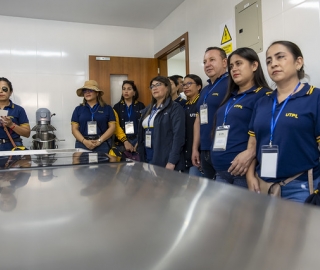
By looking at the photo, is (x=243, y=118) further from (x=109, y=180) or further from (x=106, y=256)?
(x=106, y=256)

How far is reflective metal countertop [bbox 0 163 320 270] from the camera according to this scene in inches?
11.9

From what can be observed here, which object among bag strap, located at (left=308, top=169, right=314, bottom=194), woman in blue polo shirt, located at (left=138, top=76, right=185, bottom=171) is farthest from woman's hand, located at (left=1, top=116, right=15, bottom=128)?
bag strap, located at (left=308, top=169, right=314, bottom=194)

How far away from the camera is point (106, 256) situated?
0.34 meters

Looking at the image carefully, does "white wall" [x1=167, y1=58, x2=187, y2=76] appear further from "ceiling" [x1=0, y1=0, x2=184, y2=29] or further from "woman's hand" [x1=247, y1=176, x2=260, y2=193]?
"woman's hand" [x1=247, y1=176, x2=260, y2=193]

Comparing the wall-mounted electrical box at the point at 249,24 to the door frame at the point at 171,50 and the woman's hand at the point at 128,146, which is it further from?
the woman's hand at the point at 128,146

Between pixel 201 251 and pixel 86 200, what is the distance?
10.2 inches

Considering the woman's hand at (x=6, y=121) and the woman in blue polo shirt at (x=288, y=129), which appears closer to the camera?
the woman in blue polo shirt at (x=288, y=129)

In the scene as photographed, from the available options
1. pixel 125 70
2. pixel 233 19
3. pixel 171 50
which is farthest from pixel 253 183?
pixel 125 70

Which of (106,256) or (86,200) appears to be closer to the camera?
(106,256)

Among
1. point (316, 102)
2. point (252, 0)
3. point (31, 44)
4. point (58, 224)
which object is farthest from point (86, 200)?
point (31, 44)

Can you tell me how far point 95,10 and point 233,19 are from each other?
1.91 metres

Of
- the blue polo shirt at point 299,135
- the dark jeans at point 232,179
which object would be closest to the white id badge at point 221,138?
the dark jeans at point 232,179

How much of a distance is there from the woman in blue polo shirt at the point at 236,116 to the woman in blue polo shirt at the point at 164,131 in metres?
0.56

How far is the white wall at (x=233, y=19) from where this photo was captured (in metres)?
1.83
